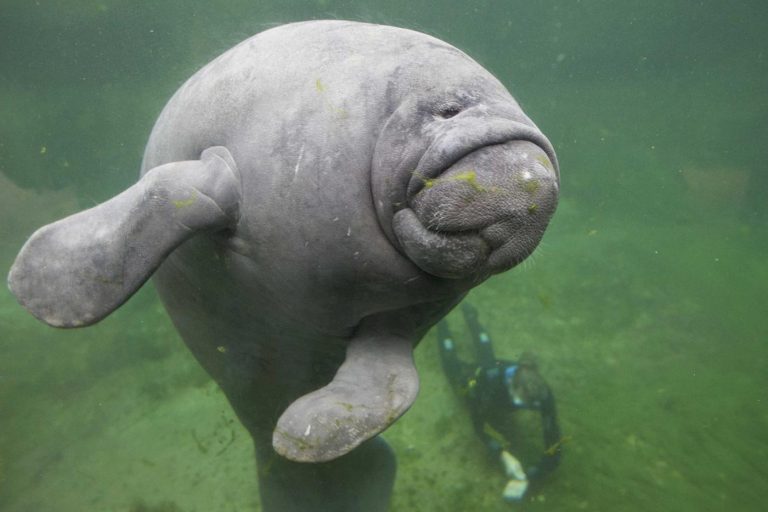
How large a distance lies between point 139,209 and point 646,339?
733 centimetres

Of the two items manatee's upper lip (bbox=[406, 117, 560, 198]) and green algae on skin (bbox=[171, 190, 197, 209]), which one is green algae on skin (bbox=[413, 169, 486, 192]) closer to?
manatee's upper lip (bbox=[406, 117, 560, 198])

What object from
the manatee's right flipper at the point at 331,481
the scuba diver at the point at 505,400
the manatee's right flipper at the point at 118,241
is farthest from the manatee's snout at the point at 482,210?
the scuba diver at the point at 505,400

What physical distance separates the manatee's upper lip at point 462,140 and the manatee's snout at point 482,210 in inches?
0.5

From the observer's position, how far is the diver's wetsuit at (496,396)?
5191 mm

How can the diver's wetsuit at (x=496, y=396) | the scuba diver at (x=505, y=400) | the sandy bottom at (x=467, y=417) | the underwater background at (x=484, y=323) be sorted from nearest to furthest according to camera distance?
the sandy bottom at (x=467, y=417) → the underwater background at (x=484, y=323) → the scuba diver at (x=505, y=400) → the diver's wetsuit at (x=496, y=396)

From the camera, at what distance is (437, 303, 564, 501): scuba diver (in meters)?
4.97

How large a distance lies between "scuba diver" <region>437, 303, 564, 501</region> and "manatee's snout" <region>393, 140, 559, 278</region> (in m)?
3.50

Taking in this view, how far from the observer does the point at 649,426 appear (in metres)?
5.82

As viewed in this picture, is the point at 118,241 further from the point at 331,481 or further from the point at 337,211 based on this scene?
the point at 331,481

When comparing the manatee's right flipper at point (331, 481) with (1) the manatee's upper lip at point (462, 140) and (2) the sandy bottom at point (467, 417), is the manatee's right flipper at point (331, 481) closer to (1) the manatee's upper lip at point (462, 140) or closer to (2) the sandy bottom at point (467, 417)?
(2) the sandy bottom at point (467, 417)

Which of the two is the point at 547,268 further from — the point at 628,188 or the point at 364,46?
the point at 364,46

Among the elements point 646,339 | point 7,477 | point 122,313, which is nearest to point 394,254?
point 7,477

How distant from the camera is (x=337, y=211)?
75.8 inches

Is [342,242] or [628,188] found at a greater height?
[342,242]
